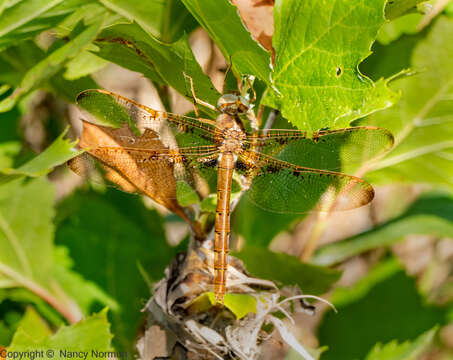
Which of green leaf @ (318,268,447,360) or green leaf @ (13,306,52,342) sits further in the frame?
green leaf @ (318,268,447,360)

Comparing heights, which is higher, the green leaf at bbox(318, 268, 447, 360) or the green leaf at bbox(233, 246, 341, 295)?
the green leaf at bbox(233, 246, 341, 295)

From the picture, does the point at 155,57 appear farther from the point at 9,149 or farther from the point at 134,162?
the point at 9,149

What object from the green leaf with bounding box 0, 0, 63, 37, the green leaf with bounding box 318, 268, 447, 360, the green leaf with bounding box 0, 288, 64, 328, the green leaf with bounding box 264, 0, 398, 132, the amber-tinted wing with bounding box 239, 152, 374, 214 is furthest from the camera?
the green leaf with bounding box 318, 268, 447, 360

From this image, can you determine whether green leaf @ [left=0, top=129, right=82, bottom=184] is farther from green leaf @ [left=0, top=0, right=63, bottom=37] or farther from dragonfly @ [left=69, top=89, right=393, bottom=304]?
green leaf @ [left=0, top=0, right=63, bottom=37]

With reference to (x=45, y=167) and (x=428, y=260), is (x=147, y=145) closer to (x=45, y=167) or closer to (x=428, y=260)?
(x=45, y=167)

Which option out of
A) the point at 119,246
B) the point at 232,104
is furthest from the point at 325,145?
the point at 119,246

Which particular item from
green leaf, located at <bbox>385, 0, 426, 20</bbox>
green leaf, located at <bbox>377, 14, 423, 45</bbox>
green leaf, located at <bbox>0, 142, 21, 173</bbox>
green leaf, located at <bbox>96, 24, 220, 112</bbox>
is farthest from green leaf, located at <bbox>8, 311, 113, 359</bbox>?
green leaf, located at <bbox>377, 14, 423, 45</bbox>

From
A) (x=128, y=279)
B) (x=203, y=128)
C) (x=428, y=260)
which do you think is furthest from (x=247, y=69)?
(x=428, y=260)
